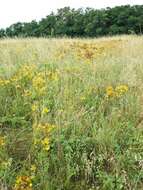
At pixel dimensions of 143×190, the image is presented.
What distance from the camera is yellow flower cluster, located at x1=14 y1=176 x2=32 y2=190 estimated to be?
3224mm

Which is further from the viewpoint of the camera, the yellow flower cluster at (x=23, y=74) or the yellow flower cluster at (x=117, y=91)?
the yellow flower cluster at (x=23, y=74)

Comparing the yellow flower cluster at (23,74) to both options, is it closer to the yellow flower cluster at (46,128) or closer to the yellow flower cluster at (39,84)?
the yellow flower cluster at (39,84)

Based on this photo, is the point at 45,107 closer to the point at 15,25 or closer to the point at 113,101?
the point at 113,101

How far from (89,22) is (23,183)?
28.9 m

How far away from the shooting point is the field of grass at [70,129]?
3443 mm

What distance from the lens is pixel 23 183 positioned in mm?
3250

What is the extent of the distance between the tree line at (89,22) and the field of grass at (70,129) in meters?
24.3

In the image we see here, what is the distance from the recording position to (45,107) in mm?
4195

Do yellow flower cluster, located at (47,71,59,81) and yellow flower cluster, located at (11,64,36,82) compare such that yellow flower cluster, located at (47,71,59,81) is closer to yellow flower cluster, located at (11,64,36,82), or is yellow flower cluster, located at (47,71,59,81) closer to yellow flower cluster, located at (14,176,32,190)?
yellow flower cluster, located at (11,64,36,82)

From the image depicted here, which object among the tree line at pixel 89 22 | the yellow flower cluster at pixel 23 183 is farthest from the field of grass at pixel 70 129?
the tree line at pixel 89 22

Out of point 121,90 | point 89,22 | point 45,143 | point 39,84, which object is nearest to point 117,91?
point 121,90

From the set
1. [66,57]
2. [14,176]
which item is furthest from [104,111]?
[66,57]

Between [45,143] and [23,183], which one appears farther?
[45,143]

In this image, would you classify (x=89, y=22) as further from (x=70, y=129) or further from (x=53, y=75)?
(x=70, y=129)
